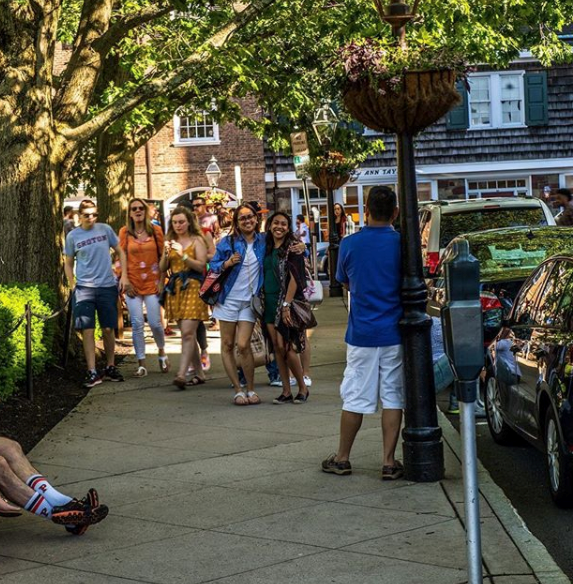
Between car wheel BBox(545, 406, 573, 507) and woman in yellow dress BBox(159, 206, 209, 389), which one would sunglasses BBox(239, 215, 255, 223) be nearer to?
woman in yellow dress BBox(159, 206, 209, 389)

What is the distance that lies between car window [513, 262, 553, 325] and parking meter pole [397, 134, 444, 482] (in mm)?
935

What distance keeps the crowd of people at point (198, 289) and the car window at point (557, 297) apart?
136 inches

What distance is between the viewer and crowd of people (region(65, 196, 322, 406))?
1251cm

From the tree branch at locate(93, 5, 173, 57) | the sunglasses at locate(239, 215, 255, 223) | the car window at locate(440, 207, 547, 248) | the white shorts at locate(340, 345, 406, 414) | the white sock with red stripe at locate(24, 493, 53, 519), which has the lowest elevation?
the white sock with red stripe at locate(24, 493, 53, 519)

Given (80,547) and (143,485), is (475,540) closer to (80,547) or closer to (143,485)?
(80,547)

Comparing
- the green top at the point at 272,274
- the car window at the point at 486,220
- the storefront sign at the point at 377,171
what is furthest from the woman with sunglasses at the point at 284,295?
the storefront sign at the point at 377,171

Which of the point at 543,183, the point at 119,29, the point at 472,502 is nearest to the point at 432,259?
the point at 119,29

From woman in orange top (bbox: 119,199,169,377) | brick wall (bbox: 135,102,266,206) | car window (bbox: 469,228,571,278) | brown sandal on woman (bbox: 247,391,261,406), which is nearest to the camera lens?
brown sandal on woman (bbox: 247,391,261,406)

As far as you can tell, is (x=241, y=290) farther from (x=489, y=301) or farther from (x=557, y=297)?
(x=557, y=297)

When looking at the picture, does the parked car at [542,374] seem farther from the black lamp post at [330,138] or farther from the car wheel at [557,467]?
the black lamp post at [330,138]

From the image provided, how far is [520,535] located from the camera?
23.6 feet

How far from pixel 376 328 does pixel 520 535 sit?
6.80 ft

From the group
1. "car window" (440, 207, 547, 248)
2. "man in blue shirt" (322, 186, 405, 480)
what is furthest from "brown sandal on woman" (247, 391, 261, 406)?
"car window" (440, 207, 547, 248)

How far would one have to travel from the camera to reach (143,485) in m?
8.94
